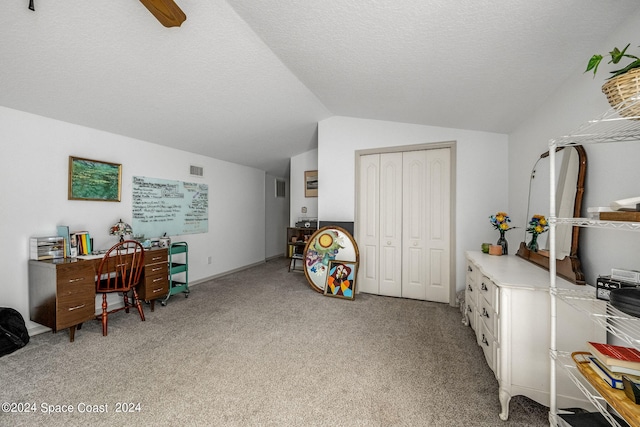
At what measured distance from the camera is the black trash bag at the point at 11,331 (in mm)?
2260

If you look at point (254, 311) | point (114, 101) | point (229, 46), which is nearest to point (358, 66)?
point (229, 46)

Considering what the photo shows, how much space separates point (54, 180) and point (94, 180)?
370 millimetres

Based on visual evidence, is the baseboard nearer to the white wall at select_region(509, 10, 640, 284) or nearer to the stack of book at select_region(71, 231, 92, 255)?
the stack of book at select_region(71, 231, 92, 255)

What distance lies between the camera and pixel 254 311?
3.27 m

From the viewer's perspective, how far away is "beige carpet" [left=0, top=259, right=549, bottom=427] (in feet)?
5.21

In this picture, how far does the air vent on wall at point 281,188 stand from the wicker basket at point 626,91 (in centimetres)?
646

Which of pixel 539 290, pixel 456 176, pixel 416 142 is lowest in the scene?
pixel 539 290

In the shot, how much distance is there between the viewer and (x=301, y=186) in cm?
575

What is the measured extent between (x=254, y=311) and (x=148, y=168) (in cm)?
256

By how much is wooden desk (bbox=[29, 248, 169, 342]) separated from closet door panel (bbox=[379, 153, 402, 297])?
3.46 meters

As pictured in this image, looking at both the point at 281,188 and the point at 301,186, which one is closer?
the point at 301,186

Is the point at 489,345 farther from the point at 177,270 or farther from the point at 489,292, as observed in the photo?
the point at 177,270

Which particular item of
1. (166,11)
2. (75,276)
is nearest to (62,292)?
(75,276)

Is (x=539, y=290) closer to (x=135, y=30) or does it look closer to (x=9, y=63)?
(x=135, y=30)
